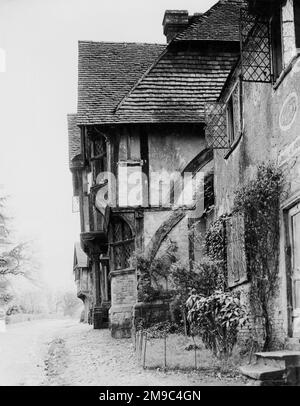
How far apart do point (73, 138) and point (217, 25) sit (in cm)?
951

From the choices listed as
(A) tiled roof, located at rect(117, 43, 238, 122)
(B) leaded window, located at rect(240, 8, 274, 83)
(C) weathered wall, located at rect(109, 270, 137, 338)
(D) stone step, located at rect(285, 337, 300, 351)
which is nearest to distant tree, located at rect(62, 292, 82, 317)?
(C) weathered wall, located at rect(109, 270, 137, 338)

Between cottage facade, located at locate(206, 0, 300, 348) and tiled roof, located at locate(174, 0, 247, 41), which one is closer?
cottage facade, located at locate(206, 0, 300, 348)

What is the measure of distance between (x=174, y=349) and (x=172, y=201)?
577 cm

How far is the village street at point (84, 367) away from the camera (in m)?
9.75

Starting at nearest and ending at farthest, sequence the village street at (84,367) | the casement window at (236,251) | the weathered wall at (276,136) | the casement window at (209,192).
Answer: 1. the weathered wall at (276,136)
2. the village street at (84,367)
3. the casement window at (236,251)
4. the casement window at (209,192)

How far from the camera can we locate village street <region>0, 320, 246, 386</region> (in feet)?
32.0

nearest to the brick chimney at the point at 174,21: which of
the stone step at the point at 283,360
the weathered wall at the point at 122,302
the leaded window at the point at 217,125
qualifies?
the weathered wall at the point at 122,302

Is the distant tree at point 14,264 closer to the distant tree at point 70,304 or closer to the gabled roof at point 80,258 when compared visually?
the gabled roof at point 80,258

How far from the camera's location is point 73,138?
26.8 metres

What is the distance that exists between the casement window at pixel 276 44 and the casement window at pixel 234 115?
5.42 feet

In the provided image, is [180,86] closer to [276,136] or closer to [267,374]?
[276,136]

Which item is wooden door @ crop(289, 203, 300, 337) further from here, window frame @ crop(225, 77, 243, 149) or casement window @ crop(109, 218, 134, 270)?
casement window @ crop(109, 218, 134, 270)

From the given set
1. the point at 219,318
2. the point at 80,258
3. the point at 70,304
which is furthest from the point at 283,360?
the point at 70,304

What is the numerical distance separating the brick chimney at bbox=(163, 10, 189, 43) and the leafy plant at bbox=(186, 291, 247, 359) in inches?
536
